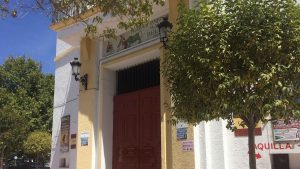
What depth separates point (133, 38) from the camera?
11094mm

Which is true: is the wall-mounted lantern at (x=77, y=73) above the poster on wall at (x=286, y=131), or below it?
above

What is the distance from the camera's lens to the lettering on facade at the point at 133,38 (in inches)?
413

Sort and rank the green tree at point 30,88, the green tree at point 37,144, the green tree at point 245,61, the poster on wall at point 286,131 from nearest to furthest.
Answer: the green tree at point 245,61, the poster on wall at point 286,131, the green tree at point 37,144, the green tree at point 30,88

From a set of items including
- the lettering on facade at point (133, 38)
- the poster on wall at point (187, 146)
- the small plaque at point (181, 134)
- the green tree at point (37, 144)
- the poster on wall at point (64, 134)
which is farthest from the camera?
the green tree at point (37, 144)

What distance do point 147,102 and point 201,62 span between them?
5891 millimetres

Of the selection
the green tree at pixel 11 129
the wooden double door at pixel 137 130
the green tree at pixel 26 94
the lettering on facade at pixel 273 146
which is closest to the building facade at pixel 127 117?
the wooden double door at pixel 137 130

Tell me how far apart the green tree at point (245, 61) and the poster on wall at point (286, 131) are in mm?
2329

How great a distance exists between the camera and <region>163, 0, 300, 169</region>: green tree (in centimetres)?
508

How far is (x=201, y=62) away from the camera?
17.6 feet

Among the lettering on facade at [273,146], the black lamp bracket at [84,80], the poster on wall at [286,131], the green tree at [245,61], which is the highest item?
the black lamp bracket at [84,80]

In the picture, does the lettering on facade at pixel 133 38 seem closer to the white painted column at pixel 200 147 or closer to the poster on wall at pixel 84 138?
the poster on wall at pixel 84 138

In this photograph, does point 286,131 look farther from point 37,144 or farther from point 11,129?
point 11,129

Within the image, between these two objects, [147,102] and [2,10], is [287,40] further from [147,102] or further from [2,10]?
[147,102]

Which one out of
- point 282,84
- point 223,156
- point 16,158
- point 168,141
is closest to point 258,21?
point 282,84
